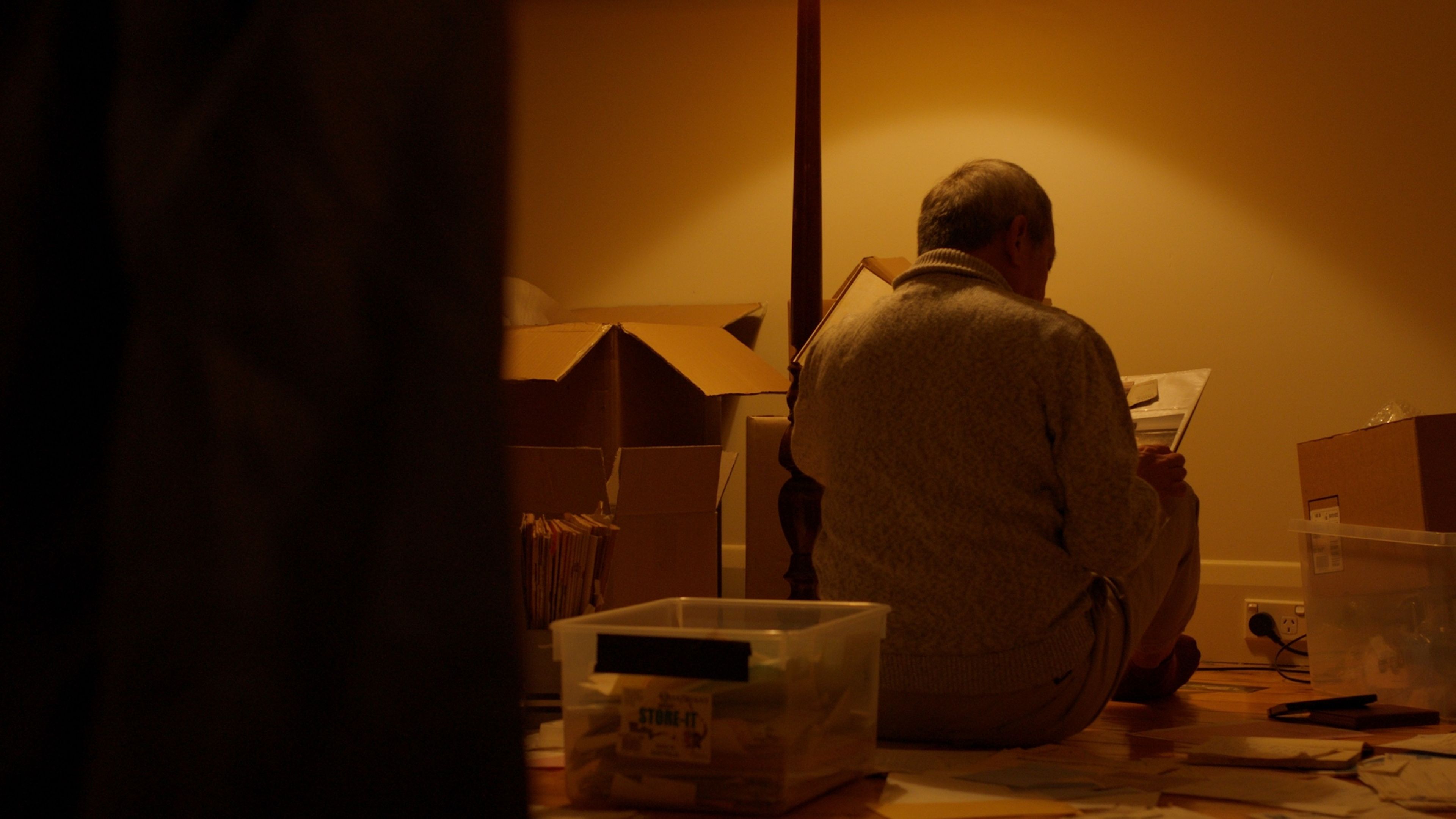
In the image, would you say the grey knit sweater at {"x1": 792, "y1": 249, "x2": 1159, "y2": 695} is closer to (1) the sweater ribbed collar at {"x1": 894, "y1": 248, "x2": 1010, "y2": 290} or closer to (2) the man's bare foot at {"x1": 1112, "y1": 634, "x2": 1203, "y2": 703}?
(1) the sweater ribbed collar at {"x1": 894, "y1": 248, "x2": 1010, "y2": 290}

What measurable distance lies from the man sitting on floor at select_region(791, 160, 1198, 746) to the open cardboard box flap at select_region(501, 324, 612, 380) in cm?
90

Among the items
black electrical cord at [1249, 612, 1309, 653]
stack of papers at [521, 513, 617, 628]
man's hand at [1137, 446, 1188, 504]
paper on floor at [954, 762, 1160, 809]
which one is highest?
man's hand at [1137, 446, 1188, 504]

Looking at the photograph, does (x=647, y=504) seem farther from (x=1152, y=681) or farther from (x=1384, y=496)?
(x=1384, y=496)

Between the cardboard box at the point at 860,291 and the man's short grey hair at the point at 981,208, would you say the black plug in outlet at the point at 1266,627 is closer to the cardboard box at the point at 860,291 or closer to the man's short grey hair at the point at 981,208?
the cardboard box at the point at 860,291

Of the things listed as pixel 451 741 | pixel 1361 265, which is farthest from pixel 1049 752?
pixel 1361 265

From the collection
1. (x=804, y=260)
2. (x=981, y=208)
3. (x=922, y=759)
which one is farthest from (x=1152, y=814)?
(x=804, y=260)

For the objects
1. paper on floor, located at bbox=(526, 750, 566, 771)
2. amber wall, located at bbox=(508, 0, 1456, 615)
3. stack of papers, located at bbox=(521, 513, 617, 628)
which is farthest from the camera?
amber wall, located at bbox=(508, 0, 1456, 615)

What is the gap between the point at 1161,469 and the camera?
1526 millimetres

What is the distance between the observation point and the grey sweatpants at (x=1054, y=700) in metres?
1.43

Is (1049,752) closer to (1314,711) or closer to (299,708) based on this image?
(1314,711)

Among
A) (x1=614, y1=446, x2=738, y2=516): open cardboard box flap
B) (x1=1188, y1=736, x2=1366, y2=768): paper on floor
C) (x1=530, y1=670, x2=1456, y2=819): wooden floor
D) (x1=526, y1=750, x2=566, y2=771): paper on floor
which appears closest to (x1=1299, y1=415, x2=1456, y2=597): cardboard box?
(x1=530, y1=670, x2=1456, y2=819): wooden floor

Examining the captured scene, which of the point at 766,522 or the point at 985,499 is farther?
the point at 766,522

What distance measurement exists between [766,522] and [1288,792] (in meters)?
1.44

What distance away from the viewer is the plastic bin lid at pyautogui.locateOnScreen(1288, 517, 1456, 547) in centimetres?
182
